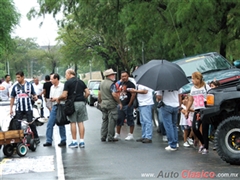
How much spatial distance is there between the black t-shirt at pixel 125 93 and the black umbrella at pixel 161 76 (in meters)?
1.10

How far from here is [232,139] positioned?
9.74 metres

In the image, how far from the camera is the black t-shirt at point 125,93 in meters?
14.1

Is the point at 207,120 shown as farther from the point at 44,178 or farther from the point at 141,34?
the point at 141,34

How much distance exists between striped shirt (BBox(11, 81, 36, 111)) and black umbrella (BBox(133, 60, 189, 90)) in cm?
252

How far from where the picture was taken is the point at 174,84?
12.0 metres

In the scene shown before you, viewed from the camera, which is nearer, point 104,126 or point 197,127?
point 197,127

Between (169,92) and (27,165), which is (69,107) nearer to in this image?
(169,92)

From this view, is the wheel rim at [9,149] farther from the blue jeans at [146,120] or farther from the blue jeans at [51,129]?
the blue jeans at [146,120]

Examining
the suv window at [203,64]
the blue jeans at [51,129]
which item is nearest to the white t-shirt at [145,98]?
the blue jeans at [51,129]

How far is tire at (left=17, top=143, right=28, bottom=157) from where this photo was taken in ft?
37.6

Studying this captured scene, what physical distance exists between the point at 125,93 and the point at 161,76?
209 centimetres

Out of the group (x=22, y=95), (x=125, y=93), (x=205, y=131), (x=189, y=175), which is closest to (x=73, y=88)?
(x=22, y=95)

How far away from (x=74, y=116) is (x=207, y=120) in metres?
3.65

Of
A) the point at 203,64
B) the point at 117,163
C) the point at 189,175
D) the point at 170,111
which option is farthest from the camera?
the point at 203,64
